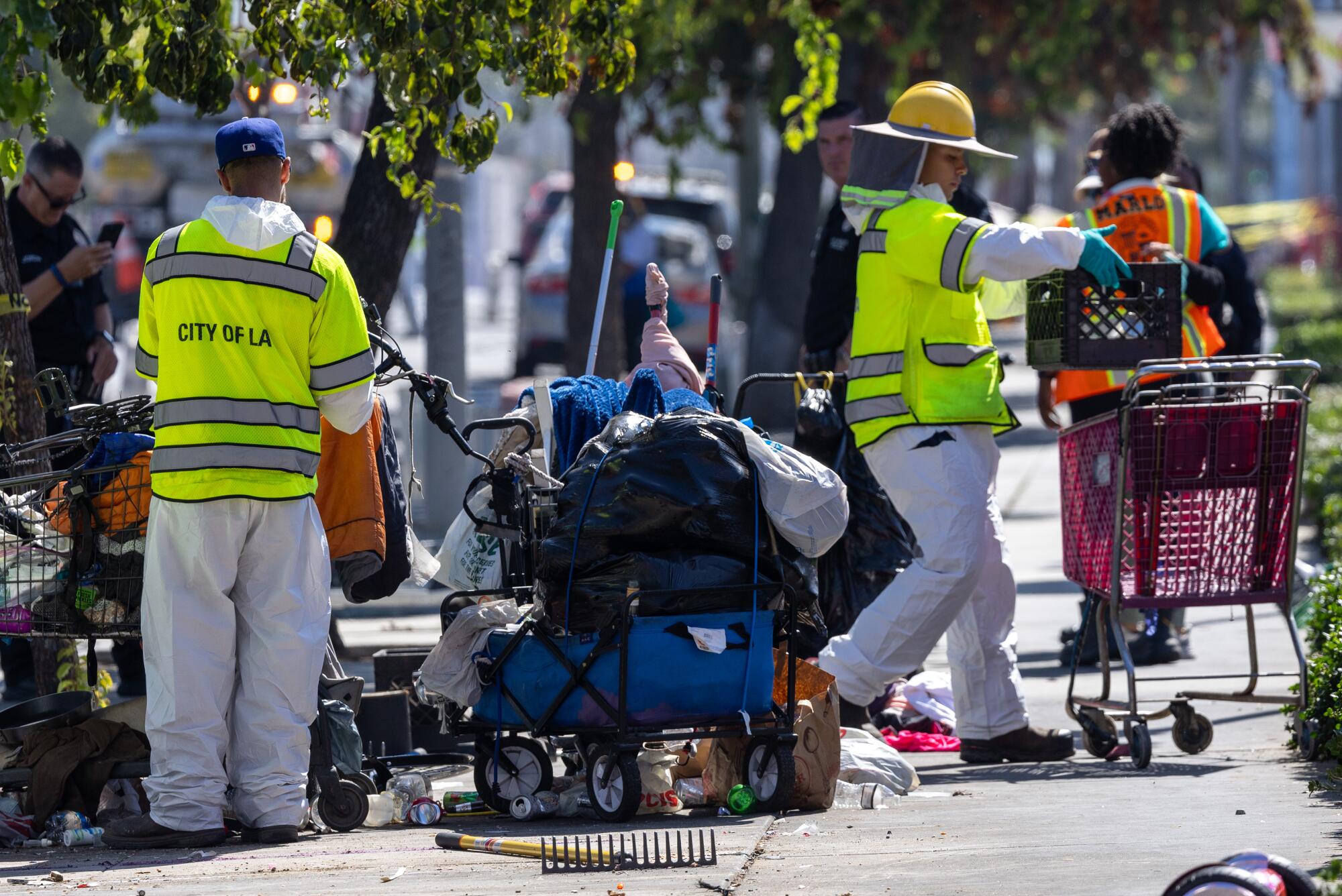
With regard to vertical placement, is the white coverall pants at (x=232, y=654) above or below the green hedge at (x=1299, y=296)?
below

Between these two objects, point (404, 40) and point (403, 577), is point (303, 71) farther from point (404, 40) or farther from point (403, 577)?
point (403, 577)

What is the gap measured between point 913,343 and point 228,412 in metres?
2.35

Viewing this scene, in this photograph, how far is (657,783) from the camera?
20.2 feet

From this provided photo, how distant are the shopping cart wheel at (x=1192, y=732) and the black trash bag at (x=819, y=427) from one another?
61.3 inches

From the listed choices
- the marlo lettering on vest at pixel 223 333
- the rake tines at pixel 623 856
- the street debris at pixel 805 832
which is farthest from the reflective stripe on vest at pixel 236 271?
the street debris at pixel 805 832

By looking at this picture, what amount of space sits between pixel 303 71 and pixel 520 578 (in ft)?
6.73

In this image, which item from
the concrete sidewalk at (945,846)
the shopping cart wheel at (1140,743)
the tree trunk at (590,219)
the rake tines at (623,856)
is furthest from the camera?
the tree trunk at (590,219)

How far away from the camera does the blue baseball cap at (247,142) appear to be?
578cm

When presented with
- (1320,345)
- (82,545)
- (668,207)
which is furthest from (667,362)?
(668,207)

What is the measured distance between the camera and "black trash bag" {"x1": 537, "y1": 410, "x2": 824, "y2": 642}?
5863mm

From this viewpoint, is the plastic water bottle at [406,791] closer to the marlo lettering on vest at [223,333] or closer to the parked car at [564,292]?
the marlo lettering on vest at [223,333]

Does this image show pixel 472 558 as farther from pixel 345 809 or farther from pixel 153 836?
pixel 153 836

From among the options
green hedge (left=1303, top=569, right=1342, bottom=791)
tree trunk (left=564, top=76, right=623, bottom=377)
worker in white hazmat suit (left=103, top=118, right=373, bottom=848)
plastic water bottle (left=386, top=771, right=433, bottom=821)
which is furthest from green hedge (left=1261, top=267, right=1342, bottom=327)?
worker in white hazmat suit (left=103, top=118, right=373, bottom=848)

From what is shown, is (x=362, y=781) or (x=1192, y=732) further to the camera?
(x=1192, y=732)
